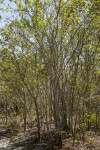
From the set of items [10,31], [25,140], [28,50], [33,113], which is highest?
[10,31]

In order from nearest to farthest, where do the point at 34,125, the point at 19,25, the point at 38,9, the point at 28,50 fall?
1. the point at 38,9
2. the point at 19,25
3. the point at 28,50
4. the point at 34,125

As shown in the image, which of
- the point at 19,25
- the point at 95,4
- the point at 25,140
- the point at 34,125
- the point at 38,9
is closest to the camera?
the point at 95,4

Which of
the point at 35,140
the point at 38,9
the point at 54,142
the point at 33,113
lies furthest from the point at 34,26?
the point at 33,113

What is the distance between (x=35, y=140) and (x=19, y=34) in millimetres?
5995

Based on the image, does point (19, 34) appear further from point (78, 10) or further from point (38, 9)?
point (78, 10)

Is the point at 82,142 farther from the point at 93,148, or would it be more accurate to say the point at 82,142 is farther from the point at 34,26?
the point at 34,26

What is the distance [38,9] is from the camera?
7129mm

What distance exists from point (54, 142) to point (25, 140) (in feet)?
8.59


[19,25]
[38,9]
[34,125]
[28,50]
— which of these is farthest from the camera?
[34,125]

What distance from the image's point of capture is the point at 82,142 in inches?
312

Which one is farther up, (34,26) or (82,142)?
(34,26)

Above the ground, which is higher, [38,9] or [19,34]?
[38,9]

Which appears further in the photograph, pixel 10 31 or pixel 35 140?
pixel 35 140

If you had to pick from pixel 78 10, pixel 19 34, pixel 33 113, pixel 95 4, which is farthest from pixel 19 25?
pixel 33 113
